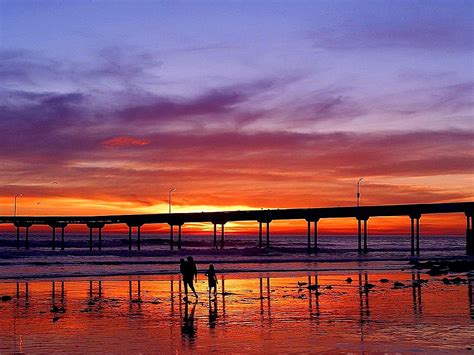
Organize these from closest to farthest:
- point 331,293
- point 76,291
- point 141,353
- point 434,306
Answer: point 141,353, point 434,306, point 331,293, point 76,291

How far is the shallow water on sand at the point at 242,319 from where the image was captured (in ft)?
58.1

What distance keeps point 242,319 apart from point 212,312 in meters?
2.27

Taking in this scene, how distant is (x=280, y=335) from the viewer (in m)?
19.1

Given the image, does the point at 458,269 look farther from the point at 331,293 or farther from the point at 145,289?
the point at 145,289

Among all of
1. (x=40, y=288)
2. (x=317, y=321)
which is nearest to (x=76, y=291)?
(x=40, y=288)

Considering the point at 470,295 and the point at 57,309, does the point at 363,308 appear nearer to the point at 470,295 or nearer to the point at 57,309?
the point at 470,295

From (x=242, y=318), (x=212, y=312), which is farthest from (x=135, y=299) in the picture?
(x=242, y=318)

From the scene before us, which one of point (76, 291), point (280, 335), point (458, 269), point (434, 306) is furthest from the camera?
point (458, 269)

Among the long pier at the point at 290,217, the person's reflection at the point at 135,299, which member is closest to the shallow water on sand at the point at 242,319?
the person's reflection at the point at 135,299

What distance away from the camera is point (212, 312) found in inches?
960

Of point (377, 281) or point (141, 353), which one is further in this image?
point (377, 281)

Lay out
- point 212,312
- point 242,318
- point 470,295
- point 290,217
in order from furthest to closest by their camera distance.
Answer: point 290,217, point 470,295, point 212,312, point 242,318

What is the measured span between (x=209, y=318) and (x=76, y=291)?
1264cm

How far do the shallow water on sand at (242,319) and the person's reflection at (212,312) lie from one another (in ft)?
0.13
